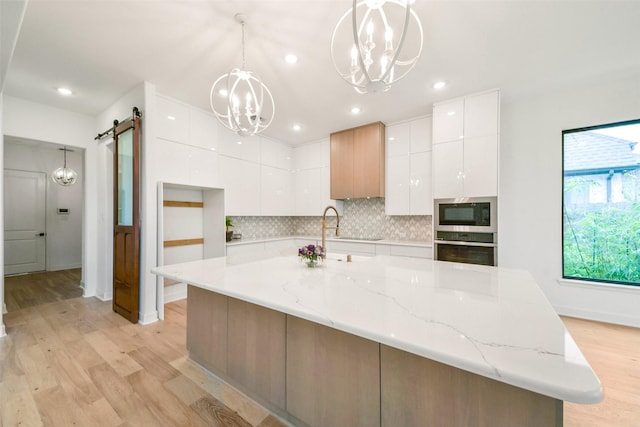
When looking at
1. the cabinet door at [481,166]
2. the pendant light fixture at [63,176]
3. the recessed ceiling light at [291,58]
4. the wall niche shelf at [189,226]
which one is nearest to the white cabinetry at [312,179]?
the wall niche shelf at [189,226]

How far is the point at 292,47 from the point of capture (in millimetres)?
2223

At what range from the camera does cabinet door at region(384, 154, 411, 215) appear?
12.6ft

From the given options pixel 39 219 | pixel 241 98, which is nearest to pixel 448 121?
pixel 241 98

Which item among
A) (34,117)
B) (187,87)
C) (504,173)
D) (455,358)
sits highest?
(187,87)

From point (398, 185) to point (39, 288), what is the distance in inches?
238

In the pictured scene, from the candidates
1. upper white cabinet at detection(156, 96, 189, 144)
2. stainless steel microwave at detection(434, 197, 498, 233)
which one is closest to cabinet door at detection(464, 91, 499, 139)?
stainless steel microwave at detection(434, 197, 498, 233)

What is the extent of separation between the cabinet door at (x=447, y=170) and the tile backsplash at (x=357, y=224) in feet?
2.63

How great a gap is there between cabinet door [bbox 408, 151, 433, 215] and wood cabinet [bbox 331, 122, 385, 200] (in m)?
0.46

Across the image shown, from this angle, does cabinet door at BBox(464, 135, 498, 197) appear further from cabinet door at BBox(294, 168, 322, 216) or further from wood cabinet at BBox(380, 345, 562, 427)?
wood cabinet at BBox(380, 345, 562, 427)

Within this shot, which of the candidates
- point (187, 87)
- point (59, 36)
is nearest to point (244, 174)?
point (187, 87)

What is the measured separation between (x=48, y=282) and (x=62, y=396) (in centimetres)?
425

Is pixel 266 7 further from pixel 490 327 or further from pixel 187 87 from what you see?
pixel 490 327

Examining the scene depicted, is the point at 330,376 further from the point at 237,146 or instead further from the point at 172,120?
the point at 237,146

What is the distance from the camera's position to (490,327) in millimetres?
873
